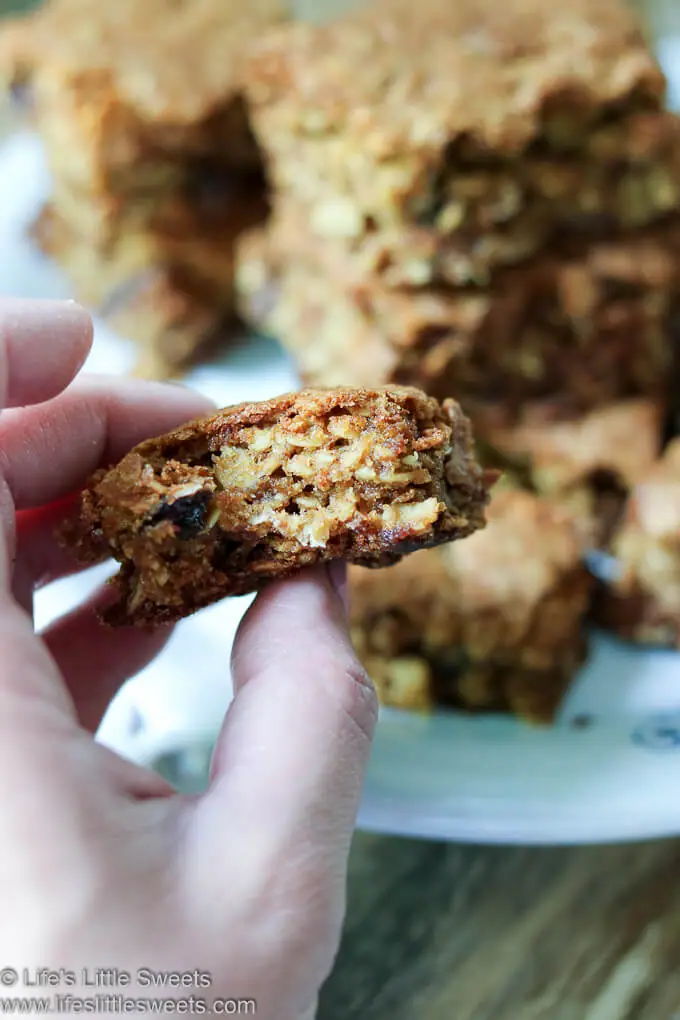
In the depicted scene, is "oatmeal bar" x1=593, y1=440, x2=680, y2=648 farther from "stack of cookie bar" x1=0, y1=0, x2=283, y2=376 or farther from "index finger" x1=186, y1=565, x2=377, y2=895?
"stack of cookie bar" x1=0, y1=0, x2=283, y2=376

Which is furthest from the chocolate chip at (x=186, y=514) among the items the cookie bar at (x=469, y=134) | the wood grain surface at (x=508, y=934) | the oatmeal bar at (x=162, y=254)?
the oatmeal bar at (x=162, y=254)

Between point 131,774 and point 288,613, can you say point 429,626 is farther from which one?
point 131,774

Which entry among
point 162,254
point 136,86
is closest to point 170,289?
point 162,254

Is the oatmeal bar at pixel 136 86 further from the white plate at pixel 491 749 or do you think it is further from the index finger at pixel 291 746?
the index finger at pixel 291 746

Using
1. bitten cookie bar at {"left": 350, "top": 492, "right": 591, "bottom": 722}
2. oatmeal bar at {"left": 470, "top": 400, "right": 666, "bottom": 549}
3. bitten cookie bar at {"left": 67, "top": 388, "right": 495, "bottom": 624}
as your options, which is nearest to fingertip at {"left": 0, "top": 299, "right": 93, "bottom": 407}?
bitten cookie bar at {"left": 67, "top": 388, "right": 495, "bottom": 624}

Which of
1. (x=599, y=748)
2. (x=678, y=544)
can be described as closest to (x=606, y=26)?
(x=678, y=544)

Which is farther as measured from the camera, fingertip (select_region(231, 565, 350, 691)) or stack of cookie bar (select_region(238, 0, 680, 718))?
stack of cookie bar (select_region(238, 0, 680, 718))
